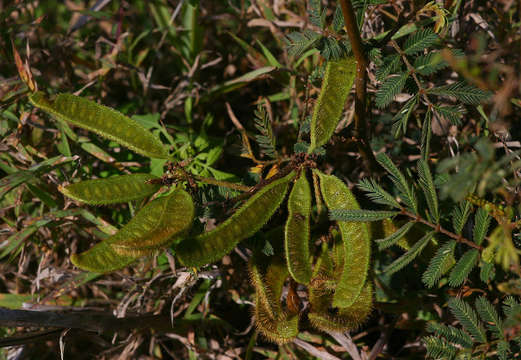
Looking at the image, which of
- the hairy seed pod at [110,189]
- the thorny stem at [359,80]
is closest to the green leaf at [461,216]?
the thorny stem at [359,80]

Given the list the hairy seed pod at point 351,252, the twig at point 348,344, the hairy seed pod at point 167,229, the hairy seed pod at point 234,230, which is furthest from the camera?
the twig at point 348,344

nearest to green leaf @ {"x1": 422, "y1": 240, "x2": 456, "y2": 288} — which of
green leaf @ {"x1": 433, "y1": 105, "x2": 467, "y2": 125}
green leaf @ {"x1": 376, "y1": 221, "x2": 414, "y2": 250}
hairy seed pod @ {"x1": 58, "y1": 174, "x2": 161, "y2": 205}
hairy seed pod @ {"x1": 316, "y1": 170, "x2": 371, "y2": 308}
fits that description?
green leaf @ {"x1": 376, "y1": 221, "x2": 414, "y2": 250}

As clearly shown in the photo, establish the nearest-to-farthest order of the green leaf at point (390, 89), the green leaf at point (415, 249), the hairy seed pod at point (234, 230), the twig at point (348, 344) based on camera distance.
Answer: the hairy seed pod at point (234, 230) < the green leaf at point (415, 249) < the green leaf at point (390, 89) < the twig at point (348, 344)

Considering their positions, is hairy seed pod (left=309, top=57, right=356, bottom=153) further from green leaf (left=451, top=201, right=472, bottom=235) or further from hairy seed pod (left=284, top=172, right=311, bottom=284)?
green leaf (left=451, top=201, right=472, bottom=235)

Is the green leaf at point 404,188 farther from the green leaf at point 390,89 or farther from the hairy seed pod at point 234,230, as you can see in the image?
the hairy seed pod at point 234,230

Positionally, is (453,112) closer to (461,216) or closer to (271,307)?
(461,216)

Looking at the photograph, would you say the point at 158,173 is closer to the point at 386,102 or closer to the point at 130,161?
the point at 130,161

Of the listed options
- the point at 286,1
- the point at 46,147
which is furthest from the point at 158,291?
the point at 286,1
